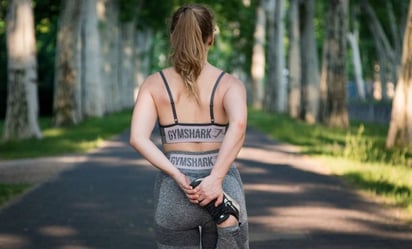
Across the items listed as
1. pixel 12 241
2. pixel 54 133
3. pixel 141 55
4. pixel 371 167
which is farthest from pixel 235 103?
pixel 141 55

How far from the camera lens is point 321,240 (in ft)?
28.2

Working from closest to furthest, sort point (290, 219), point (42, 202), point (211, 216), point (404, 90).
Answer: point (211, 216)
point (290, 219)
point (42, 202)
point (404, 90)

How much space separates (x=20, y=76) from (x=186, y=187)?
1967cm

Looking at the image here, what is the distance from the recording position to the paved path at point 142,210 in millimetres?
8727

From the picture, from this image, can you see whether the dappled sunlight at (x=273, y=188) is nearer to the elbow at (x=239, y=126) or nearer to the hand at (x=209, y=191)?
the elbow at (x=239, y=126)

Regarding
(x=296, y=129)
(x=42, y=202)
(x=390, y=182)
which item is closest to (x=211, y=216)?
(x=42, y=202)

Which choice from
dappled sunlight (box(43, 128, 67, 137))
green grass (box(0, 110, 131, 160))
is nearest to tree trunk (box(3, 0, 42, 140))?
green grass (box(0, 110, 131, 160))

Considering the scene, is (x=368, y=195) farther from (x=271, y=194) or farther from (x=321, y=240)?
(x=321, y=240)

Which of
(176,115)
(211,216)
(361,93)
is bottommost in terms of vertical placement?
(361,93)

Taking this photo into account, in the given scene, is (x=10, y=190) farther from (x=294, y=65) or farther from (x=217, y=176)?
(x=294, y=65)

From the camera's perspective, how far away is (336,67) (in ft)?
99.9

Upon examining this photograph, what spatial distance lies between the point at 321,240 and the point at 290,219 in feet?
4.87

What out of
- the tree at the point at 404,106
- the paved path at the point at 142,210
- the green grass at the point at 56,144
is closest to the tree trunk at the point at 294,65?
the green grass at the point at 56,144

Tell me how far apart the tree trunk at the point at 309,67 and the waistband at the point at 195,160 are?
30.6 meters
